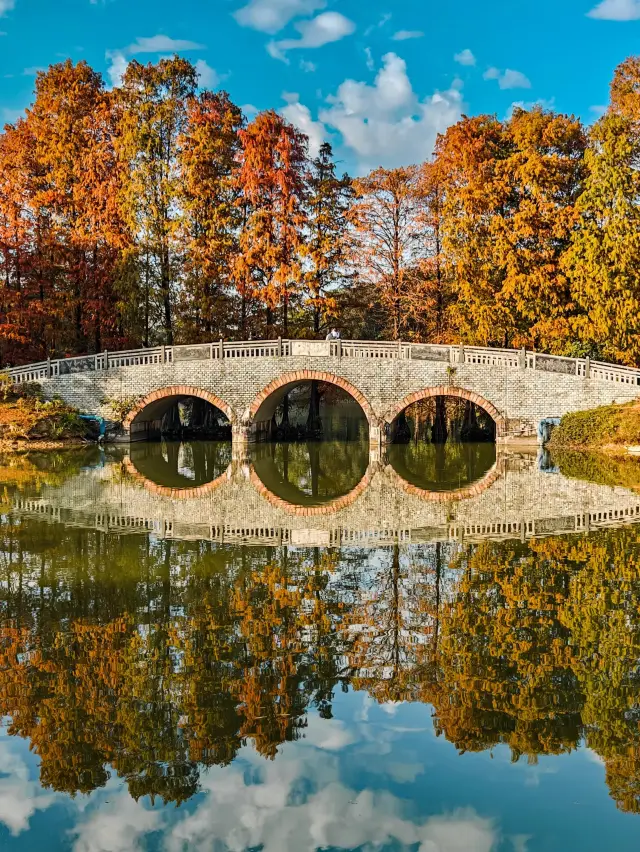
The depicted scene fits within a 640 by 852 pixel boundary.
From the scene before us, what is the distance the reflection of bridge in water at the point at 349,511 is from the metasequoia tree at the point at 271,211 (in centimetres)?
1261

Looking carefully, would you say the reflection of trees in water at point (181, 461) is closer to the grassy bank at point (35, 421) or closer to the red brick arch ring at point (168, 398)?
the red brick arch ring at point (168, 398)

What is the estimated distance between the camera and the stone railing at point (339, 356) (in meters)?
22.6

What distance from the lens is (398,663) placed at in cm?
586

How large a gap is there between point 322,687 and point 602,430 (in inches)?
A: 704

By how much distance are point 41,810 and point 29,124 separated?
1168 inches

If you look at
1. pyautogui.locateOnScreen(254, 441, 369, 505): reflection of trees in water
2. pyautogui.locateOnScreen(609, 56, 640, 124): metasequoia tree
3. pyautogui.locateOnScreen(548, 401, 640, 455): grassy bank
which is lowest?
pyautogui.locateOnScreen(254, 441, 369, 505): reflection of trees in water

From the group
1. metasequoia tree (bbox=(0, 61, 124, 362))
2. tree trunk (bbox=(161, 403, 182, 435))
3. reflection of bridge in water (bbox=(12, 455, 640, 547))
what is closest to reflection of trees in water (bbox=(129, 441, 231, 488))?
reflection of bridge in water (bbox=(12, 455, 640, 547))

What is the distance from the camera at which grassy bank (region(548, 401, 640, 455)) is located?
2073 centimetres

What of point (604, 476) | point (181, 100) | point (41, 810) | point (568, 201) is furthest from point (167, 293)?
point (41, 810)

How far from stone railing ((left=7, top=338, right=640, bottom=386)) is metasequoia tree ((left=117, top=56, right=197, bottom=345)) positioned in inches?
140

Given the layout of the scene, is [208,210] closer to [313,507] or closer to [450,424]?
[450,424]

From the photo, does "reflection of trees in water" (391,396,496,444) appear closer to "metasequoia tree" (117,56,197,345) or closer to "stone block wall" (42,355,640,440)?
"stone block wall" (42,355,640,440)

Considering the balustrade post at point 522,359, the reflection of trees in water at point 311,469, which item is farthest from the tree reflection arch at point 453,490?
the balustrade post at point 522,359

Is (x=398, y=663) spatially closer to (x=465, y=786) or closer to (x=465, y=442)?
(x=465, y=786)
